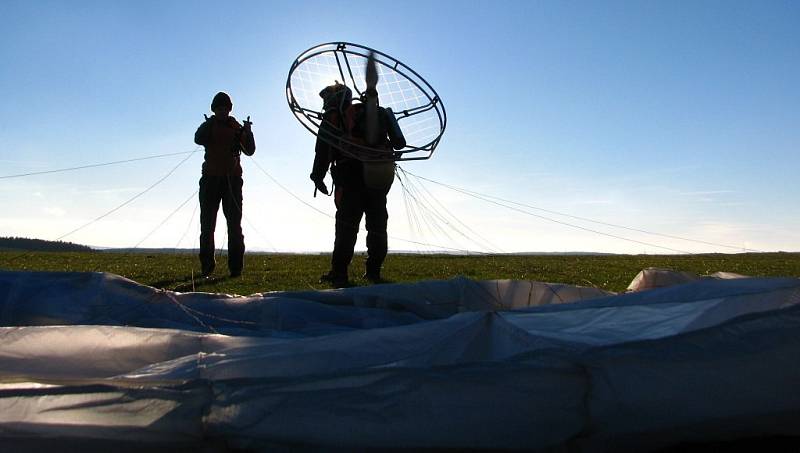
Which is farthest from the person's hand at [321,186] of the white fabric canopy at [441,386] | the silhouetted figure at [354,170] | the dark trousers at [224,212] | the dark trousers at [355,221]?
the white fabric canopy at [441,386]

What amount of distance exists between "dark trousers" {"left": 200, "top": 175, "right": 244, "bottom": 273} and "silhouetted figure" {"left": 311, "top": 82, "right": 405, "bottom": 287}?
5.65 feet

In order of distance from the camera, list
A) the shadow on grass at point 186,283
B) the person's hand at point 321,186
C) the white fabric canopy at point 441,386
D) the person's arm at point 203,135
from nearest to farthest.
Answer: the white fabric canopy at point 441,386 → the shadow on grass at point 186,283 → the person's hand at point 321,186 → the person's arm at point 203,135

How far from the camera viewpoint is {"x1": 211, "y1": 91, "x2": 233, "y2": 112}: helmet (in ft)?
28.7

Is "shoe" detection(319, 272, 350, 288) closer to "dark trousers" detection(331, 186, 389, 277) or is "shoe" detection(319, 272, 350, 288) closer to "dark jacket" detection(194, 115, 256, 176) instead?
"dark trousers" detection(331, 186, 389, 277)

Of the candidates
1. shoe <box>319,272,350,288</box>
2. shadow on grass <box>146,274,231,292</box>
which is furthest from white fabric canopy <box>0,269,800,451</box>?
shoe <box>319,272,350,288</box>

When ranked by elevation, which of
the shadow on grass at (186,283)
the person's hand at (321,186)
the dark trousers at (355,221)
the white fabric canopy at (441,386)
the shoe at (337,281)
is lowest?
the white fabric canopy at (441,386)

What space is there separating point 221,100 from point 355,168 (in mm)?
2468

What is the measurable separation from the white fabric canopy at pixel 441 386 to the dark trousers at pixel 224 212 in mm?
5830

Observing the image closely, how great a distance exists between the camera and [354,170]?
7383 millimetres

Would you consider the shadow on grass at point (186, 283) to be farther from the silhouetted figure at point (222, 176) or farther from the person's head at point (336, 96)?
the person's head at point (336, 96)

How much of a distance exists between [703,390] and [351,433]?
1.13 meters

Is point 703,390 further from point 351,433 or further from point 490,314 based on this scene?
point 351,433

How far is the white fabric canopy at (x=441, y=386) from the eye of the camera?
6.53 feet

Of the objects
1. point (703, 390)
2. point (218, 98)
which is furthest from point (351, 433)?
point (218, 98)
